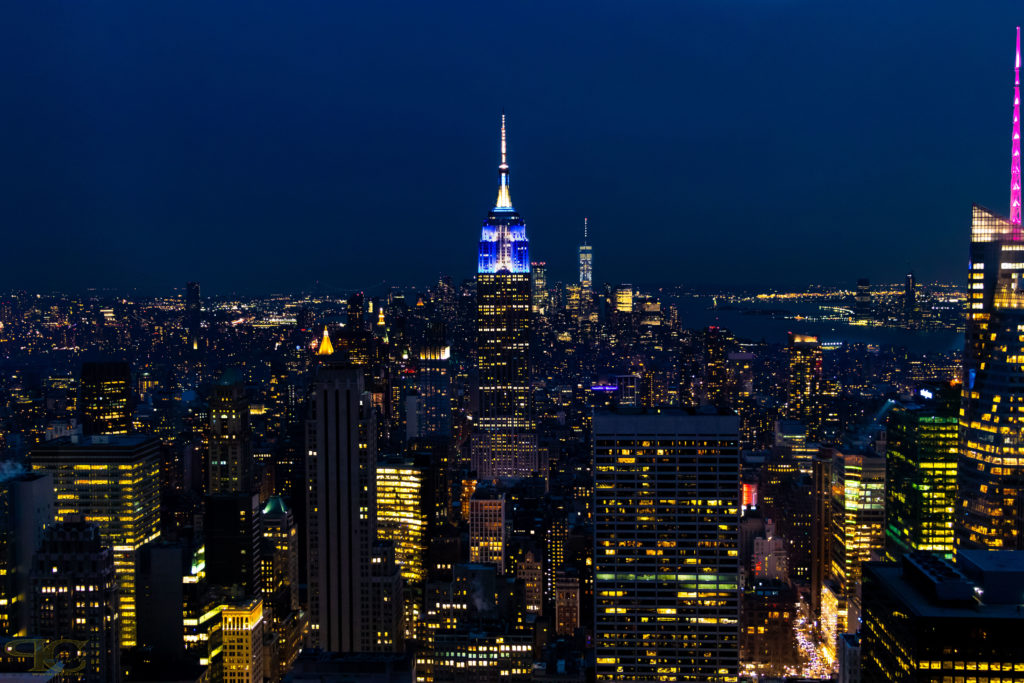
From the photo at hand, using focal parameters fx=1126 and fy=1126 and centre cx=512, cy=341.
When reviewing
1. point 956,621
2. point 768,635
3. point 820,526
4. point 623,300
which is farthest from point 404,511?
point 623,300

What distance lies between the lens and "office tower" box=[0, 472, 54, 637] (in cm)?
2164

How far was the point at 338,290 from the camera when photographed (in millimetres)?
38656

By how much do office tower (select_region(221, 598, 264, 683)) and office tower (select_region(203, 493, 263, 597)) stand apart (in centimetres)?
203

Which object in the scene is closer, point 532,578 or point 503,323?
point 532,578

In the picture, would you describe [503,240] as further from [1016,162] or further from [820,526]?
[1016,162]

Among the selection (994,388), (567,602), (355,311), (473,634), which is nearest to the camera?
(994,388)

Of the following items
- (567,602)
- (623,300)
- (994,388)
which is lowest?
(567,602)

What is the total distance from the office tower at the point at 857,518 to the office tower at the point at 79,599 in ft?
61.6

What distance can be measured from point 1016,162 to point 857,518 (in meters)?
11.8

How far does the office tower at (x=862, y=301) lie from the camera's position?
36.4 metres

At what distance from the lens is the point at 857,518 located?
31.7m

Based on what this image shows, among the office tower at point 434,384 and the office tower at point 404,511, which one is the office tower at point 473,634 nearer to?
the office tower at point 404,511

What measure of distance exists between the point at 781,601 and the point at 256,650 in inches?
562

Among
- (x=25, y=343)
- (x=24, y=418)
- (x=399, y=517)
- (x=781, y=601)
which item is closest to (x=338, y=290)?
(x=399, y=517)
